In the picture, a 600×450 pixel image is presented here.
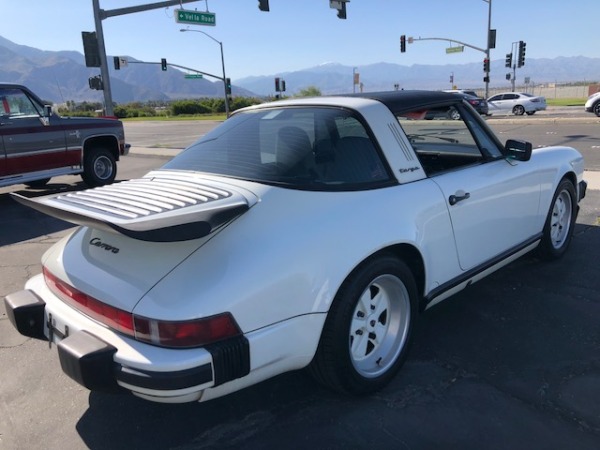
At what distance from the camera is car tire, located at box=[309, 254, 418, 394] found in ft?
7.76

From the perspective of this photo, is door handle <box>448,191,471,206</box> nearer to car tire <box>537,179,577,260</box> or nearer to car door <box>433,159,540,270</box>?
car door <box>433,159,540,270</box>

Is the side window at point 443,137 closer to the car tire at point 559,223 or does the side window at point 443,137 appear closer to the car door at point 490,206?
the car door at point 490,206

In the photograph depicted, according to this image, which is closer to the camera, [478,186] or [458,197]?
[458,197]

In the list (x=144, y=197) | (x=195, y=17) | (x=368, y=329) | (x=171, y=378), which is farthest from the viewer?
(x=195, y=17)

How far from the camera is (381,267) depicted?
8.24ft

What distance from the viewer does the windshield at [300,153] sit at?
265cm

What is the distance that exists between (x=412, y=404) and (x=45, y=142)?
26.9ft

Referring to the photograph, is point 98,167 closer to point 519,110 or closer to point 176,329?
point 176,329

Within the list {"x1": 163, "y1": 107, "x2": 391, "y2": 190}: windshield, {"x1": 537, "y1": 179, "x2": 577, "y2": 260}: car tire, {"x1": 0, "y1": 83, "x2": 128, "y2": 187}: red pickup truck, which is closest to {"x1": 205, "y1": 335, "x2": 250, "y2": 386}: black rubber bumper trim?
{"x1": 163, "y1": 107, "x2": 391, "y2": 190}: windshield

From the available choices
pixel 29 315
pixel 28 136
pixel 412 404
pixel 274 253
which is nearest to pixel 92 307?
pixel 29 315

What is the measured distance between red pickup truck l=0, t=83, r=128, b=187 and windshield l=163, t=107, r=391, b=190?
250 inches

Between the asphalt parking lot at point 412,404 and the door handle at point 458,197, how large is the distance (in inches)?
35.9

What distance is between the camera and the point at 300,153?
2752 millimetres

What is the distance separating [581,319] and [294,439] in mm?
2242
